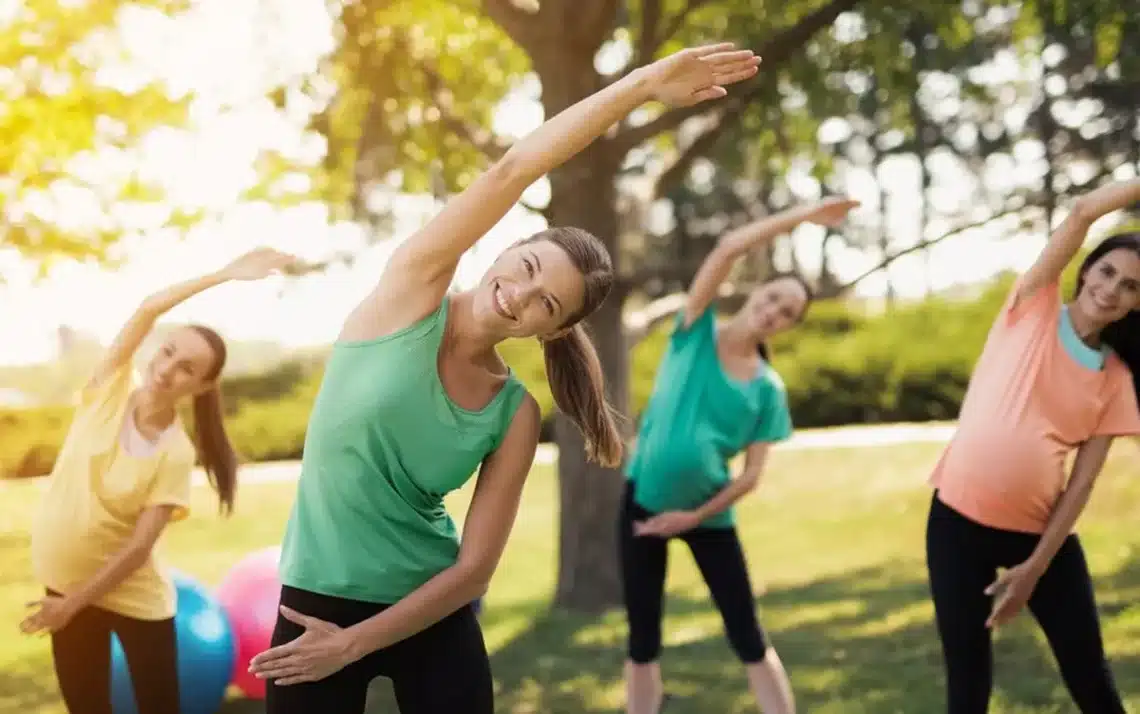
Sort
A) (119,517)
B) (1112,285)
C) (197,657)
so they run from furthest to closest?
(197,657)
(119,517)
(1112,285)

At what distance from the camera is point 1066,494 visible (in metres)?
3.62

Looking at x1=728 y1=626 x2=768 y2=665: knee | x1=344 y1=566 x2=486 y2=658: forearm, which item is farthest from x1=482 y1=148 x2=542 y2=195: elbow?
x1=728 y1=626 x2=768 y2=665: knee

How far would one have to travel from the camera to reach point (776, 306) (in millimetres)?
4824

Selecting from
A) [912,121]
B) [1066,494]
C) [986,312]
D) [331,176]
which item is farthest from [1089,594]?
[986,312]

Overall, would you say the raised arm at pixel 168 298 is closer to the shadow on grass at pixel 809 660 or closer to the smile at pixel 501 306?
the smile at pixel 501 306

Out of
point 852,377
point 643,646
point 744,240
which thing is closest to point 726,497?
point 643,646

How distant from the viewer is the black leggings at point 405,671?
2.50m

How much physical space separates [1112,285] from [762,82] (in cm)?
476

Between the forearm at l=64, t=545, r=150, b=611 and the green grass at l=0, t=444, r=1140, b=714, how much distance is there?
2.47 metres

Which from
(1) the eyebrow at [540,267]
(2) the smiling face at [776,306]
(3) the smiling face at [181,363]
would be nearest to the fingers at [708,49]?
(1) the eyebrow at [540,267]

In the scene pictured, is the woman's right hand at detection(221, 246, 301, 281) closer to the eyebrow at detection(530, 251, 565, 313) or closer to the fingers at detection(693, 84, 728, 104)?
the eyebrow at detection(530, 251, 565, 313)

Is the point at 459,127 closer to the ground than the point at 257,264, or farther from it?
farther from it

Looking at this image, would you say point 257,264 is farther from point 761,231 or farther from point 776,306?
point 776,306

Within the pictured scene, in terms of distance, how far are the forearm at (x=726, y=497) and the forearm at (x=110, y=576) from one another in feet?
6.89
